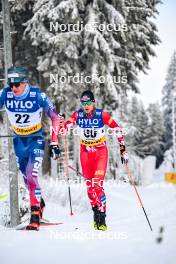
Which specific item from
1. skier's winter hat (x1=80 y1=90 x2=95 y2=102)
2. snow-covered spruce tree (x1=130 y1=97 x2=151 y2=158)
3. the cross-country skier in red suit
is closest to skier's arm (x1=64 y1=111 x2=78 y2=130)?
the cross-country skier in red suit

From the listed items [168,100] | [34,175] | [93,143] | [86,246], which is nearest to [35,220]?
[34,175]

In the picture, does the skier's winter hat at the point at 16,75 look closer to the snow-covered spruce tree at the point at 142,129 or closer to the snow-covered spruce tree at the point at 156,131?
the snow-covered spruce tree at the point at 142,129

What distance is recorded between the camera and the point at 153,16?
55.6ft

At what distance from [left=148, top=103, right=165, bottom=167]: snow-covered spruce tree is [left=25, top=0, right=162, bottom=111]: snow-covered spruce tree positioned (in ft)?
132

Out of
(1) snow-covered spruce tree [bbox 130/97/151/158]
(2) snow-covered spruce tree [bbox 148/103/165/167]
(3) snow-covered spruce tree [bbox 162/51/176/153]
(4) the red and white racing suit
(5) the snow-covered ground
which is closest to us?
(5) the snow-covered ground

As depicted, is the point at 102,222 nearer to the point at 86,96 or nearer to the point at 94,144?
the point at 94,144

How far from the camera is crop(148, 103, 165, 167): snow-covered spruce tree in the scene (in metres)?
56.9

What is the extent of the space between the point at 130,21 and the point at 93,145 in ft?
34.3

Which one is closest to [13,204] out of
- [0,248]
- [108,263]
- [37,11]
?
[0,248]

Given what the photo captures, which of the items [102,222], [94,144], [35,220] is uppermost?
[94,144]

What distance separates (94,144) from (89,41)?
327 inches

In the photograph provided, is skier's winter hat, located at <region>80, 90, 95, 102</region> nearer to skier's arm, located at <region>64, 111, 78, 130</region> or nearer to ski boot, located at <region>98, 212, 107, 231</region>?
skier's arm, located at <region>64, 111, 78, 130</region>

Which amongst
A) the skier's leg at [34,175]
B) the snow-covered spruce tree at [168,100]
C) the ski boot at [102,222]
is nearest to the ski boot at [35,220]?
the skier's leg at [34,175]

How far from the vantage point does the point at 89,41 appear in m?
14.7
